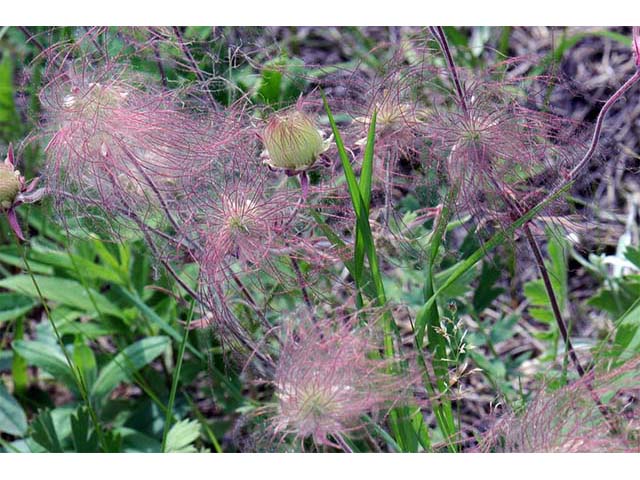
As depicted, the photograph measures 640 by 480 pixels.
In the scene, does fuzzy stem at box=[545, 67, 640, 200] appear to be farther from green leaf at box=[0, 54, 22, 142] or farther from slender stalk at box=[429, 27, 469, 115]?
green leaf at box=[0, 54, 22, 142]

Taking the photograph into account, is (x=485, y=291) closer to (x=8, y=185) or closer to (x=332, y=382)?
(x=332, y=382)

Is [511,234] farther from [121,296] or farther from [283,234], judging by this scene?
[121,296]

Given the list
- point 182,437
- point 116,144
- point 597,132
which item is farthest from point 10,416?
point 597,132

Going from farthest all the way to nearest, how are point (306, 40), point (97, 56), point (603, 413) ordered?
1. point (306, 40)
2. point (97, 56)
3. point (603, 413)

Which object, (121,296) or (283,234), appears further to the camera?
(121,296)
